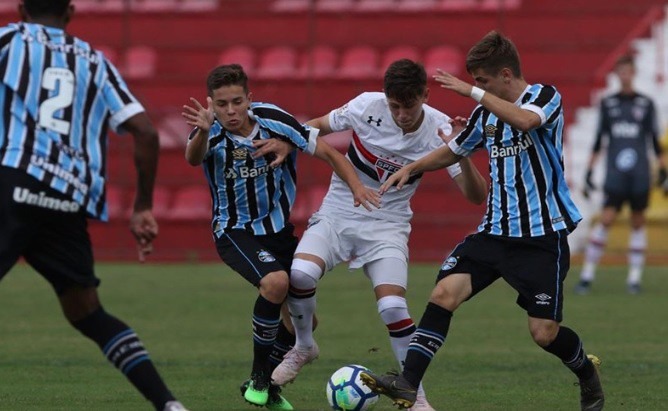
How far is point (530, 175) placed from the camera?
23.0 ft

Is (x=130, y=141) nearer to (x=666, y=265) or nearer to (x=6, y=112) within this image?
→ (x=666, y=265)

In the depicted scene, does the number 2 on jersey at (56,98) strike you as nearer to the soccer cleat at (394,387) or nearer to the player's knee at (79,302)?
the player's knee at (79,302)

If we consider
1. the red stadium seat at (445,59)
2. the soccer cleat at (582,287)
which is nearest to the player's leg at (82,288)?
the soccer cleat at (582,287)

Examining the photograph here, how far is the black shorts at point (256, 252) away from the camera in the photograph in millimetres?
7417

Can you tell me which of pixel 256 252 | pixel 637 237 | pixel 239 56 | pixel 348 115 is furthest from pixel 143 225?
pixel 239 56

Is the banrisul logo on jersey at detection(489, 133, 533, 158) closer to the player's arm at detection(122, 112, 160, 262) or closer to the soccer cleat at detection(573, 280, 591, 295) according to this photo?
the player's arm at detection(122, 112, 160, 262)

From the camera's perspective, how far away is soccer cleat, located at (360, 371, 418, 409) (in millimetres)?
6719

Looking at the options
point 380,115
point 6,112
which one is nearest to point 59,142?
point 6,112

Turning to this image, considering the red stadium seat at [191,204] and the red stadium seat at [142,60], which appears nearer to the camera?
the red stadium seat at [191,204]

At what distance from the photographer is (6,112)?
575 centimetres

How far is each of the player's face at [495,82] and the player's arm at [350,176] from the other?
0.89 metres

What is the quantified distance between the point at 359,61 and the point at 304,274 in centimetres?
1274

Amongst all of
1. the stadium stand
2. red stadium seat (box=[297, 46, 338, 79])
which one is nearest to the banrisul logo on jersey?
the stadium stand

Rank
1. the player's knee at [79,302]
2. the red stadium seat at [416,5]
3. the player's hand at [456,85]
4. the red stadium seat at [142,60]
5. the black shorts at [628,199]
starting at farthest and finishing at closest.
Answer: the red stadium seat at [142,60] → the red stadium seat at [416,5] → the black shorts at [628,199] → the player's hand at [456,85] → the player's knee at [79,302]
